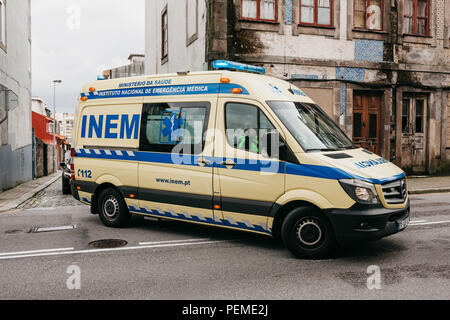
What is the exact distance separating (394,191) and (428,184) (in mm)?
9732

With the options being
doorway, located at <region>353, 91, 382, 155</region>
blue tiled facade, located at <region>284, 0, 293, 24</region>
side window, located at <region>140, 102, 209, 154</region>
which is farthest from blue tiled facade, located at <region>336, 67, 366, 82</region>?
side window, located at <region>140, 102, 209, 154</region>

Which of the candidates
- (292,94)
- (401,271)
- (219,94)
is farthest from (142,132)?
(401,271)

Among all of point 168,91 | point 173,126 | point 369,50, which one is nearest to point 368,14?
point 369,50

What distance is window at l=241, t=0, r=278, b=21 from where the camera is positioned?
50.0 feet

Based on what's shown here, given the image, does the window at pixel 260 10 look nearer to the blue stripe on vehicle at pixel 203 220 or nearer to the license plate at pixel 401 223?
the blue stripe on vehicle at pixel 203 220

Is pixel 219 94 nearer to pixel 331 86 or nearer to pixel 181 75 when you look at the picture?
pixel 181 75

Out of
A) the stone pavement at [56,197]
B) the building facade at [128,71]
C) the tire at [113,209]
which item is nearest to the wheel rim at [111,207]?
the tire at [113,209]

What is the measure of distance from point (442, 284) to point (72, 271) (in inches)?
161

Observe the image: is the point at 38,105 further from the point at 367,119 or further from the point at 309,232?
the point at 309,232

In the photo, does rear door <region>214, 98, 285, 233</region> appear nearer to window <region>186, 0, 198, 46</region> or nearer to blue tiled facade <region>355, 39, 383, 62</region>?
window <region>186, 0, 198, 46</region>

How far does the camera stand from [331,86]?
16.1 meters

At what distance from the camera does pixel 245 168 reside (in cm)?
631

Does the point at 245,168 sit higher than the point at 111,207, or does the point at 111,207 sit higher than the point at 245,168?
the point at 245,168

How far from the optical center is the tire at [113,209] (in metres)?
7.98
